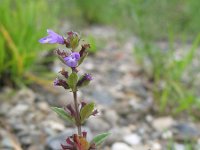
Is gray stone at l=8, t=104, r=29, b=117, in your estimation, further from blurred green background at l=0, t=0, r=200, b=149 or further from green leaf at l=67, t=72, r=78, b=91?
green leaf at l=67, t=72, r=78, b=91

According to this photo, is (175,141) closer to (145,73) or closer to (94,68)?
(145,73)

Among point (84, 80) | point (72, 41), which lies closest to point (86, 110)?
point (84, 80)

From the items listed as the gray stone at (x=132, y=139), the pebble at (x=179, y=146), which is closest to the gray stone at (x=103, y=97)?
the gray stone at (x=132, y=139)

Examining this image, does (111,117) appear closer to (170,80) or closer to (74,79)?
(170,80)

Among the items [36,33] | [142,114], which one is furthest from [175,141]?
[36,33]

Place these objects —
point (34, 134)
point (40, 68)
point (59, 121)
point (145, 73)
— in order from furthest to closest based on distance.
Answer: point (145, 73) → point (40, 68) → point (59, 121) → point (34, 134)

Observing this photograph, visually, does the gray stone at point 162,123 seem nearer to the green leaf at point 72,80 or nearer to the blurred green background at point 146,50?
the blurred green background at point 146,50
